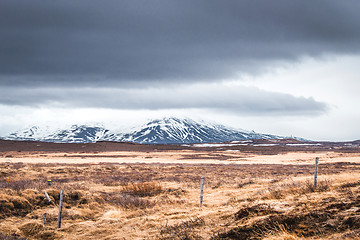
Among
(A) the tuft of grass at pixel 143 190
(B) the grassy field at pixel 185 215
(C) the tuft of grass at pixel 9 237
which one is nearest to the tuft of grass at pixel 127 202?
(B) the grassy field at pixel 185 215

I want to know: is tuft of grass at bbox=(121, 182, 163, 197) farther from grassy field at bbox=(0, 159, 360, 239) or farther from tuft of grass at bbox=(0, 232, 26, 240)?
tuft of grass at bbox=(0, 232, 26, 240)

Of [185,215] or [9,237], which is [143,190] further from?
[9,237]

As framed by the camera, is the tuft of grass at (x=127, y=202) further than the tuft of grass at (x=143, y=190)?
No

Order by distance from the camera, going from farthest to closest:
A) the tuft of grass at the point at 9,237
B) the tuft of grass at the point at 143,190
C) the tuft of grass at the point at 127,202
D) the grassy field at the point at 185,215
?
the tuft of grass at the point at 143,190
the tuft of grass at the point at 127,202
the tuft of grass at the point at 9,237
the grassy field at the point at 185,215

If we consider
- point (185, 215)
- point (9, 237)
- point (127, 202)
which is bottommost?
point (9, 237)

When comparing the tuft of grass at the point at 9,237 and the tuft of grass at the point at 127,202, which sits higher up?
the tuft of grass at the point at 127,202

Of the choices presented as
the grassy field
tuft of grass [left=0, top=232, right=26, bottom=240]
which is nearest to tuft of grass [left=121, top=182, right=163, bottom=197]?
the grassy field

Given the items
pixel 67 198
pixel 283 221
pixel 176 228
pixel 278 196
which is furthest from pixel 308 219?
pixel 67 198

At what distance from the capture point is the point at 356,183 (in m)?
12.4

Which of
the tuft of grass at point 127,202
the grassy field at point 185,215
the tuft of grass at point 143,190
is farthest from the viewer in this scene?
the tuft of grass at point 143,190

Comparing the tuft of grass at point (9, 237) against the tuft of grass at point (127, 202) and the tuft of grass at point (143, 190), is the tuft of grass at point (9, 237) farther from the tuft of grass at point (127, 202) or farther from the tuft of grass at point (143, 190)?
the tuft of grass at point (143, 190)

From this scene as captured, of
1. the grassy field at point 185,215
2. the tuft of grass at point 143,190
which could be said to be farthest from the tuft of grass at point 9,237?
the tuft of grass at point 143,190

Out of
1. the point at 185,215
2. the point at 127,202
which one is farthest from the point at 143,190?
the point at 185,215

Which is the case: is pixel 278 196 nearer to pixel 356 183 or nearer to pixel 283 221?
pixel 356 183
